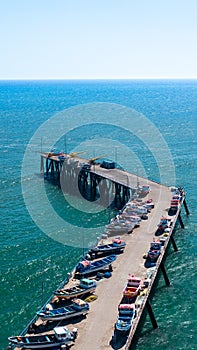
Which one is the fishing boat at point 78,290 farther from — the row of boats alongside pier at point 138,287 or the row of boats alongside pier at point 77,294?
the row of boats alongside pier at point 138,287

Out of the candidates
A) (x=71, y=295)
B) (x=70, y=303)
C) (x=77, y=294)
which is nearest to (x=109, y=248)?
(x=77, y=294)

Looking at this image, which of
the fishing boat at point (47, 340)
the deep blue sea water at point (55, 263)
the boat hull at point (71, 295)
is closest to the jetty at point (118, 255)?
the fishing boat at point (47, 340)

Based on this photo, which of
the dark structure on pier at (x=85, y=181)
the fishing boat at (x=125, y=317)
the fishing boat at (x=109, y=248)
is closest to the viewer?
the fishing boat at (x=125, y=317)

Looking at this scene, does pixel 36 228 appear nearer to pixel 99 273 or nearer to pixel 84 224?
pixel 84 224

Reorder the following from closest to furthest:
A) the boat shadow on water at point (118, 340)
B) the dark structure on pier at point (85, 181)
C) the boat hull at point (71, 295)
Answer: the boat shadow on water at point (118, 340)
the boat hull at point (71, 295)
the dark structure on pier at point (85, 181)

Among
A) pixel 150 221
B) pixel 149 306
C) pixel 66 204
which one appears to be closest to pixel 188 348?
pixel 149 306

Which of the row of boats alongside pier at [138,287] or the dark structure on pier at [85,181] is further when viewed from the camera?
the dark structure on pier at [85,181]

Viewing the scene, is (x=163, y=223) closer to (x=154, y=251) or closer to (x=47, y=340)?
(x=154, y=251)
